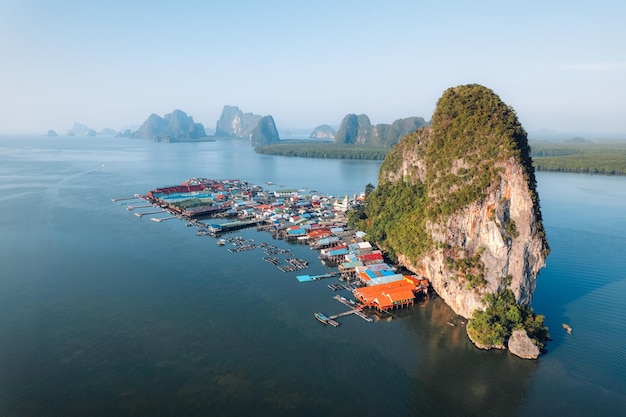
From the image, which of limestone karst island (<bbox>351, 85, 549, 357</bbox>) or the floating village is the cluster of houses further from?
limestone karst island (<bbox>351, 85, 549, 357</bbox>)

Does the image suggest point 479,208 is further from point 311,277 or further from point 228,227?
point 228,227

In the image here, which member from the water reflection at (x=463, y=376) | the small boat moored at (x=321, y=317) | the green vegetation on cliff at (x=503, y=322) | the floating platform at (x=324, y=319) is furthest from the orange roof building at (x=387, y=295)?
the green vegetation on cliff at (x=503, y=322)

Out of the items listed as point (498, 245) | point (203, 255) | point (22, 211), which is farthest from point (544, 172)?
point (22, 211)

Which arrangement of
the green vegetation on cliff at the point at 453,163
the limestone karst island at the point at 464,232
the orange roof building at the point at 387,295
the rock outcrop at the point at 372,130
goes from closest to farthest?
the limestone karst island at the point at 464,232 < the green vegetation on cliff at the point at 453,163 < the orange roof building at the point at 387,295 < the rock outcrop at the point at 372,130

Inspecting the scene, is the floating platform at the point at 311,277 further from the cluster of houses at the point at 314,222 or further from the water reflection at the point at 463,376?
the water reflection at the point at 463,376

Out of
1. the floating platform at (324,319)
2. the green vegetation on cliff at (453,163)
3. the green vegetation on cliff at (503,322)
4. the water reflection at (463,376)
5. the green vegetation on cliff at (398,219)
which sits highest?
the green vegetation on cliff at (453,163)

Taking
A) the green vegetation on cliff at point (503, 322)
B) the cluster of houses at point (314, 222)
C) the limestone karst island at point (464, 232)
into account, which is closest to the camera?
the green vegetation on cliff at point (503, 322)
